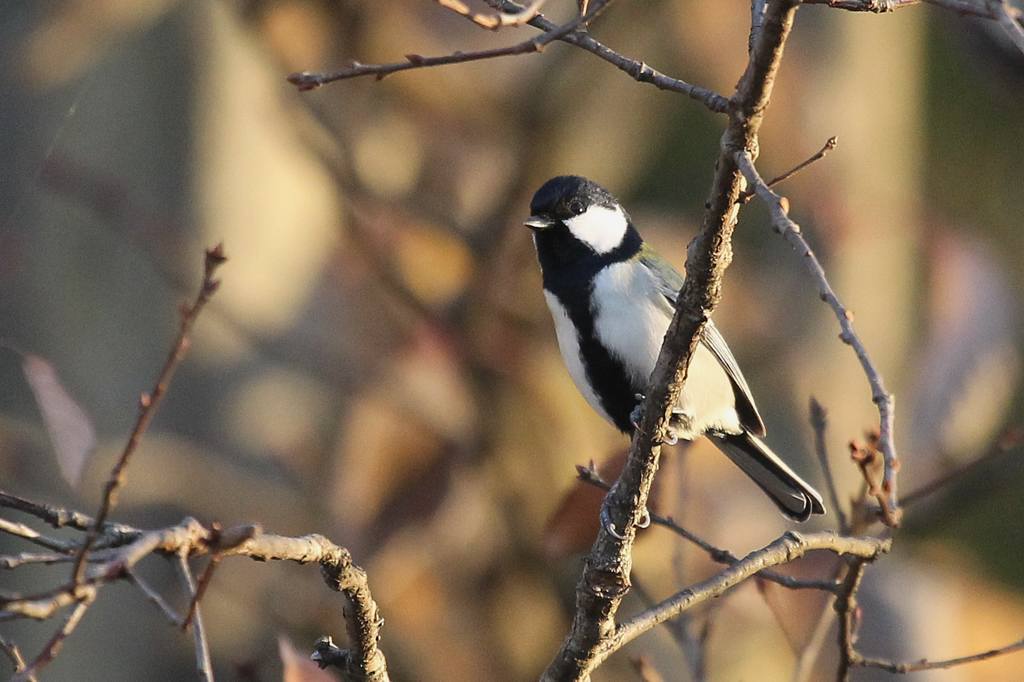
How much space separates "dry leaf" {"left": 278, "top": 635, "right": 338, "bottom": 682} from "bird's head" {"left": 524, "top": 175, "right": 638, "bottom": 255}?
53.1 inches

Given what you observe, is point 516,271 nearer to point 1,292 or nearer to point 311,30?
point 311,30

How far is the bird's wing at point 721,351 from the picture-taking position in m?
2.64

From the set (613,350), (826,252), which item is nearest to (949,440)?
(826,252)

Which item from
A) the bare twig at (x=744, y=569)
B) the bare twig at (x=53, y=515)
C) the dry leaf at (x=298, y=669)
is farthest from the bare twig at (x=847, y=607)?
the bare twig at (x=53, y=515)

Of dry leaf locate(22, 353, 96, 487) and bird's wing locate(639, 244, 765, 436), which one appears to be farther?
bird's wing locate(639, 244, 765, 436)

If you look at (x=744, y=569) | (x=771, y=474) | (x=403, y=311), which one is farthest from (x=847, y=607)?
(x=403, y=311)

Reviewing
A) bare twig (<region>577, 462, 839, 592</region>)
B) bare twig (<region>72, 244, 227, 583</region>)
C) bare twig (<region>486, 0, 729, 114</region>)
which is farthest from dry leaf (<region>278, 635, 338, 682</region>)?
bare twig (<region>486, 0, 729, 114</region>)

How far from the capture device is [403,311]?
4.64m

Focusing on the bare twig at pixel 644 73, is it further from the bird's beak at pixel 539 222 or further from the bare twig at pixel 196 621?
the bird's beak at pixel 539 222

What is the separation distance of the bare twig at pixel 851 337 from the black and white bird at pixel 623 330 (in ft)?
4.27

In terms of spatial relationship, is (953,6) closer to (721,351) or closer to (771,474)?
(721,351)

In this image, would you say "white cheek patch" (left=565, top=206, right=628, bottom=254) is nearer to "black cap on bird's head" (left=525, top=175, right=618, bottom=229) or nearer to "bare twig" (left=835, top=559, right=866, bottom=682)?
"black cap on bird's head" (left=525, top=175, right=618, bottom=229)

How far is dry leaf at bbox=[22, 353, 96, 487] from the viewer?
1.55m

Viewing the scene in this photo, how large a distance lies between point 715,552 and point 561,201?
1079 mm
